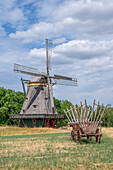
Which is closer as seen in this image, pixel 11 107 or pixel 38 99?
pixel 38 99

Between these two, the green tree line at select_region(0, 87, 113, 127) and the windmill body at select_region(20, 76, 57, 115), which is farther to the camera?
the green tree line at select_region(0, 87, 113, 127)

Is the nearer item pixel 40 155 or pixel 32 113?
pixel 40 155

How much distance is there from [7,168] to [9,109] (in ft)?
149

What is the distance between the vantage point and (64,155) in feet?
32.1

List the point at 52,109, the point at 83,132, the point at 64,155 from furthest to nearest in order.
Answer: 1. the point at 52,109
2. the point at 83,132
3. the point at 64,155

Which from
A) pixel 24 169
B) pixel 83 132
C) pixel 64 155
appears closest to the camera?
pixel 24 169

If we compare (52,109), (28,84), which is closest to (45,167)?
(52,109)

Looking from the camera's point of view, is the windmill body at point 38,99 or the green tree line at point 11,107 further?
the green tree line at point 11,107

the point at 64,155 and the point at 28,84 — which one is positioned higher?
the point at 28,84

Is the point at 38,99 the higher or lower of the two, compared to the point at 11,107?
higher

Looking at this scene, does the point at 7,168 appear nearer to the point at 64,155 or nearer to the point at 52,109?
the point at 64,155

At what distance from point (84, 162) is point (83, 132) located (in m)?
5.51

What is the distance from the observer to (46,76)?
1551 inches

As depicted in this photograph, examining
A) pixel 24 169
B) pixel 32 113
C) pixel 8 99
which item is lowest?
pixel 24 169
